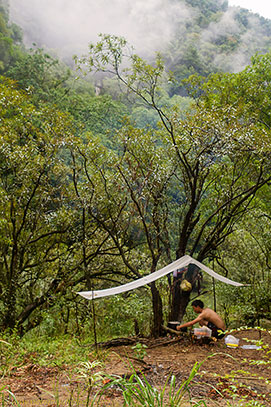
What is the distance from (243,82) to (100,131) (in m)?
11.8

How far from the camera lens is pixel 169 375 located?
1882 millimetres

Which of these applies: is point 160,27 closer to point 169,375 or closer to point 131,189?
point 131,189

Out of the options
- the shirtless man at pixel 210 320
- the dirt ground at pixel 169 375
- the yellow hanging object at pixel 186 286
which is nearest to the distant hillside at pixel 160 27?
the yellow hanging object at pixel 186 286

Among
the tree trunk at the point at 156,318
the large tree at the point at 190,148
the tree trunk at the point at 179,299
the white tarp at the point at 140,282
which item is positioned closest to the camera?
the white tarp at the point at 140,282

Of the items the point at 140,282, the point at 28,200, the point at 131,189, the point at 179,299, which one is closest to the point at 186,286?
the point at 179,299

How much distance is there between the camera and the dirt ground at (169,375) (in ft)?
8.23

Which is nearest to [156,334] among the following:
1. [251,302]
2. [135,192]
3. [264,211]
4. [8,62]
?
[135,192]

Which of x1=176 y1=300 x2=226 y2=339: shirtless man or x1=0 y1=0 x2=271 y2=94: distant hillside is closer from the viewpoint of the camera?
x1=176 y1=300 x2=226 y2=339: shirtless man

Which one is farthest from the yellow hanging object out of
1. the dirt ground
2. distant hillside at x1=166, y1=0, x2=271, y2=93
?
distant hillside at x1=166, y1=0, x2=271, y2=93

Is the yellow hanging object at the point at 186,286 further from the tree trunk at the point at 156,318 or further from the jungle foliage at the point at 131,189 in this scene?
the tree trunk at the point at 156,318

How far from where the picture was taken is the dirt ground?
2.51m

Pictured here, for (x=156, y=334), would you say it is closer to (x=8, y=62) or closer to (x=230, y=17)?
(x=8, y=62)

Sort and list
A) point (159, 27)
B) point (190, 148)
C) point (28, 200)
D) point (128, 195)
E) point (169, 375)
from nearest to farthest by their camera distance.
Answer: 1. point (169, 375)
2. point (190, 148)
3. point (128, 195)
4. point (28, 200)
5. point (159, 27)

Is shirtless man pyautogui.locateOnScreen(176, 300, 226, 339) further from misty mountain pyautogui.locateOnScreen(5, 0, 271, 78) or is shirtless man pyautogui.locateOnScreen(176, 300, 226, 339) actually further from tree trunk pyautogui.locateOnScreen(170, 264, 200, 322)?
misty mountain pyautogui.locateOnScreen(5, 0, 271, 78)
